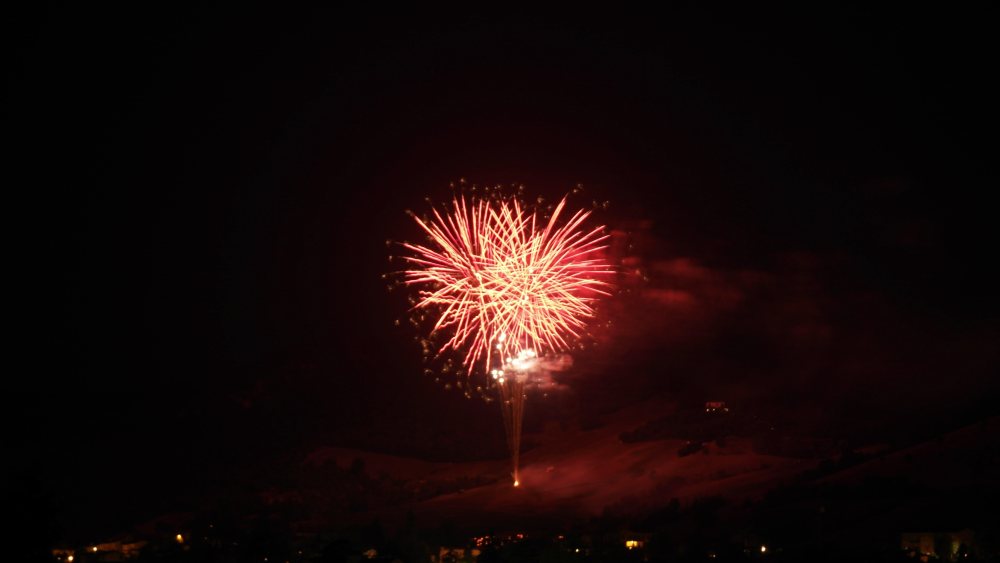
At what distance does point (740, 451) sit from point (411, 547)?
71.5 ft

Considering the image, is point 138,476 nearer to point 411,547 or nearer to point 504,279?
point 411,547

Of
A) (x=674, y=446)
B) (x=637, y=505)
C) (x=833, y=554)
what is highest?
(x=674, y=446)

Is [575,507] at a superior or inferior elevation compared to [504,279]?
inferior

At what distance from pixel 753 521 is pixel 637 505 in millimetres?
7689

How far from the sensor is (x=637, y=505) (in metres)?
47.5

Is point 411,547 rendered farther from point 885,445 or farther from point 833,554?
point 885,445

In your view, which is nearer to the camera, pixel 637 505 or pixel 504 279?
pixel 504 279

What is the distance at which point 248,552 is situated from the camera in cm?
3297

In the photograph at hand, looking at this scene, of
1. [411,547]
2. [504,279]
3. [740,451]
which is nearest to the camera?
[504,279]

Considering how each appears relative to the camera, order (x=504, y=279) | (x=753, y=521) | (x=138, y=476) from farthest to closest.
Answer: (x=138, y=476) → (x=753, y=521) → (x=504, y=279)

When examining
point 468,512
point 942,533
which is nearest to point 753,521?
point 942,533

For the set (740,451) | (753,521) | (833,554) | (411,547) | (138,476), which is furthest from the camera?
(138,476)

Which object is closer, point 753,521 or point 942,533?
point 942,533

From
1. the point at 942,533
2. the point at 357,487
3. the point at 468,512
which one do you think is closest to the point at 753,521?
the point at 942,533
